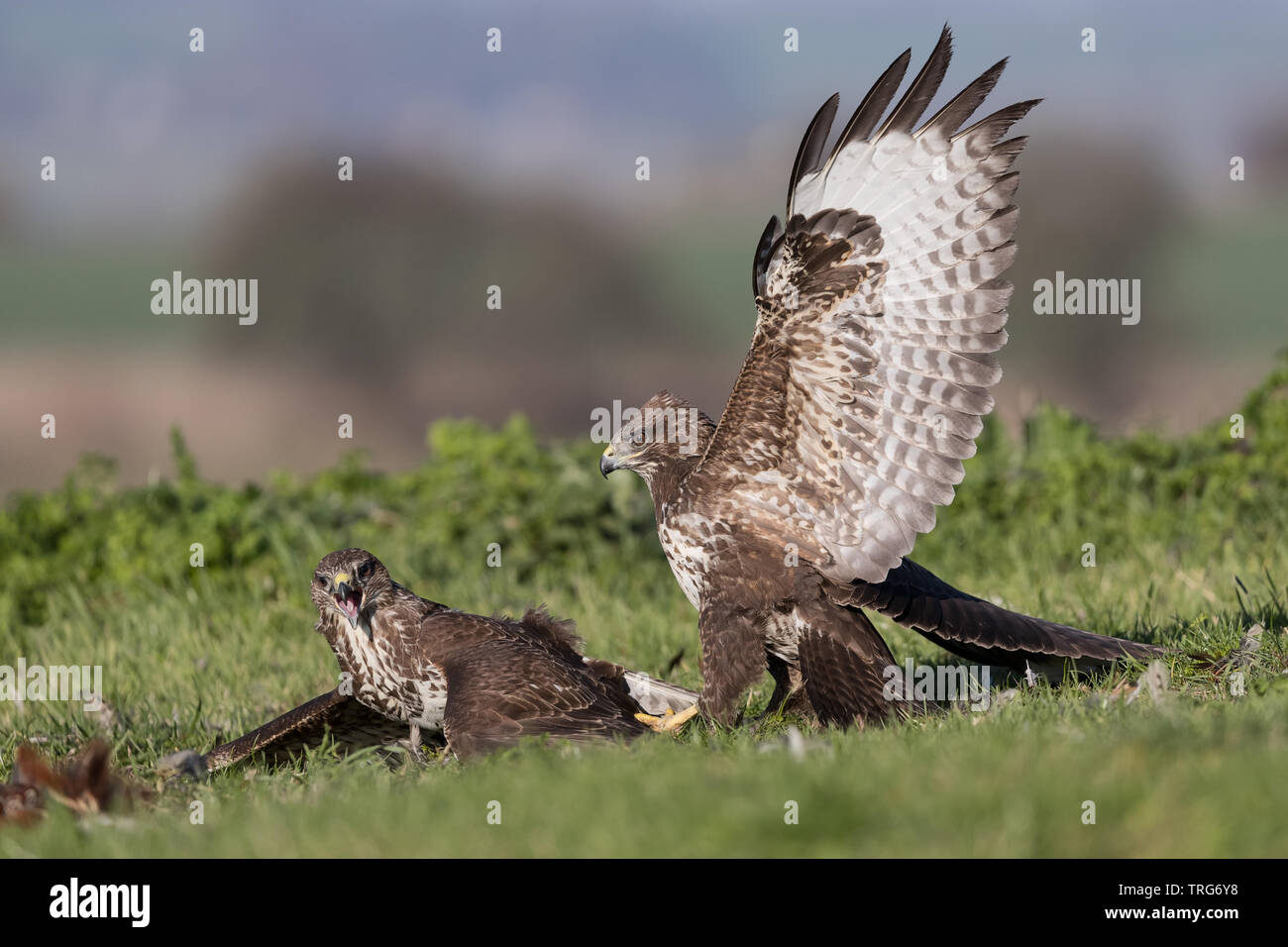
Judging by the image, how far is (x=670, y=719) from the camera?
5.77m

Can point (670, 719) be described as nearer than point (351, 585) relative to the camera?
Yes

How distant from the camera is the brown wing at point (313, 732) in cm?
567

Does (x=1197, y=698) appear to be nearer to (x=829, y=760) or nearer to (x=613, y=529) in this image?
(x=829, y=760)

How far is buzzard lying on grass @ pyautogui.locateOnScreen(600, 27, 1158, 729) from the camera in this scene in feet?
17.6

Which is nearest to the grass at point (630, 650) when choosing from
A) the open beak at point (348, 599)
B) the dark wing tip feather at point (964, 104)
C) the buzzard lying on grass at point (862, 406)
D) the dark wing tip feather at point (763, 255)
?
the buzzard lying on grass at point (862, 406)

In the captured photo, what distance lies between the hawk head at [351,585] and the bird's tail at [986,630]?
2102 mm

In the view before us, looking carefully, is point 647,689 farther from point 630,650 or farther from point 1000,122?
point 1000,122

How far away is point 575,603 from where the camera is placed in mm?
8711

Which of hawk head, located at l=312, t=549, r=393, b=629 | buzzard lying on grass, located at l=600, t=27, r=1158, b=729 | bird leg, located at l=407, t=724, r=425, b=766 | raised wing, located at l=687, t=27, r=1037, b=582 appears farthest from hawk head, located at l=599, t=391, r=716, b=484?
bird leg, located at l=407, t=724, r=425, b=766

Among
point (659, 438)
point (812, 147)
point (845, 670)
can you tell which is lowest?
point (845, 670)

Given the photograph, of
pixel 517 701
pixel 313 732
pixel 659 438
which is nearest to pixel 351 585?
pixel 313 732

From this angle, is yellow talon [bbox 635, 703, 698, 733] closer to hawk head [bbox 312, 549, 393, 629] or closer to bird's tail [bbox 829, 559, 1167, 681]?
bird's tail [bbox 829, 559, 1167, 681]

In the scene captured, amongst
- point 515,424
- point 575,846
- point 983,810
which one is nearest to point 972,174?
point 983,810

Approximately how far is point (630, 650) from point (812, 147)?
302 centimetres
